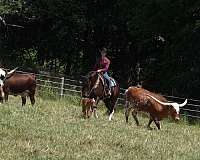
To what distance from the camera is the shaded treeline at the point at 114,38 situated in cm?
3284

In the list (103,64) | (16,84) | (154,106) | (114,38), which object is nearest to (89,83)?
(103,64)

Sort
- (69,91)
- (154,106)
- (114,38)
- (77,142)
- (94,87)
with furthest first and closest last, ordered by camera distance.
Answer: (114,38), (69,91), (94,87), (154,106), (77,142)

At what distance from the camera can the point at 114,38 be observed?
4200 centimetres

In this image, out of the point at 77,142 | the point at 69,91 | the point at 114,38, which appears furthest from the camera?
the point at 114,38

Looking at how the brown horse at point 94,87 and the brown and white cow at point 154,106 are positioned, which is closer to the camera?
the brown and white cow at point 154,106

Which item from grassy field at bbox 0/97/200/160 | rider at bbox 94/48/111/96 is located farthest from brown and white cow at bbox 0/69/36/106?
grassy field at bbox 0/97/200/160

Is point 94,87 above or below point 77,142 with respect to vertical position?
above

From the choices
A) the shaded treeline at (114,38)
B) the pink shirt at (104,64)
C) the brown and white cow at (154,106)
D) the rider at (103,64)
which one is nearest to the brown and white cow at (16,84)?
the rider at (103,64)

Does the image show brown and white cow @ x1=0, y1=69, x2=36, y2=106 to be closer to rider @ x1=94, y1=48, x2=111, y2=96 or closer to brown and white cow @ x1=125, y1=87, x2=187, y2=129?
rider @ x1=94, y1=48, x2=111, y2=96

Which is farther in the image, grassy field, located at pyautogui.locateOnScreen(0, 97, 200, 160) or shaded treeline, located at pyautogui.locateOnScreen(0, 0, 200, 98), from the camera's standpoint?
shaded treeline, located at pyautogui.locateOnScreen(0, 0, 200, 98)

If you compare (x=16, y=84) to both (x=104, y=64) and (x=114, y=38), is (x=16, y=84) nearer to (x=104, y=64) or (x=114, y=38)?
(x=104, y=64)

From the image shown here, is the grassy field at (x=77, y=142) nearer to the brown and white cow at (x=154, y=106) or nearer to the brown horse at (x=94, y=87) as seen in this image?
the brown and white cow at (x=154, y=106)

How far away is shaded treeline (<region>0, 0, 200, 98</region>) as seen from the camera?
108 feet

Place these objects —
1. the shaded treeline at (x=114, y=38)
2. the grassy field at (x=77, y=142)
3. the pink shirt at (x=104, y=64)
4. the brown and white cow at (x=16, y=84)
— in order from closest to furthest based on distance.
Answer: the grassy field at (x=77, y=142)
the pink shirt at (x=104, y=64)
the brown and white cow at (x=16, y=84)
the shaded treeline at (x=114, y=38)
